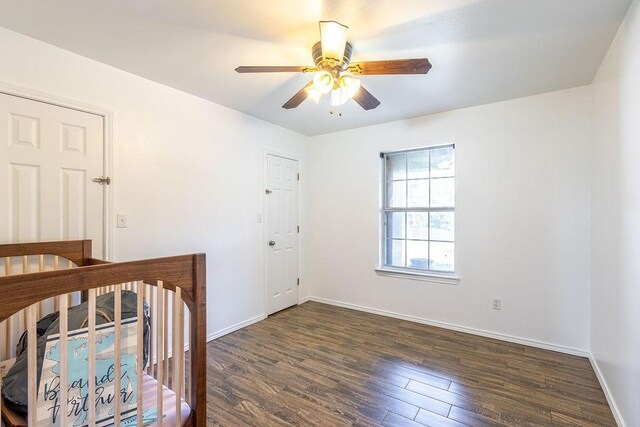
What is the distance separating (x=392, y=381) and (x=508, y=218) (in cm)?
191

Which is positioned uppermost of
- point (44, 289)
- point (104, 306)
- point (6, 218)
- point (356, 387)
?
point (6, 218)

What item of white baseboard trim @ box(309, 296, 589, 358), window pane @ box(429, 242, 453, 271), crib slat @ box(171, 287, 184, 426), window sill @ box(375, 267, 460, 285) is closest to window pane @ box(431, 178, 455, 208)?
window pane @ box(429, 242, 453, 271)

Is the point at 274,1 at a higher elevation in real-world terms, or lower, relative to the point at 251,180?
higher

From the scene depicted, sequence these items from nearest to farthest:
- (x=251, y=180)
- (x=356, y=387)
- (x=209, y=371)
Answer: (x=356, y=387), (x=209, y=371), (x=251, y=180)

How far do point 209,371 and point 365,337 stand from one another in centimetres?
148

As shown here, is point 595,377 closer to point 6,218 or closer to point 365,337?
point 365,337

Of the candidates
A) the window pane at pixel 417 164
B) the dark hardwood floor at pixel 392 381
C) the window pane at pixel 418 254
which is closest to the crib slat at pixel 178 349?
the dark hardwood floor at pixel 392 381

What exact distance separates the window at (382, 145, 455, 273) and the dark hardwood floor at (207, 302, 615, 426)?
0.81m

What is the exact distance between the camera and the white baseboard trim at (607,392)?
5.83 feet

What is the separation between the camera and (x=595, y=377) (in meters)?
2.28

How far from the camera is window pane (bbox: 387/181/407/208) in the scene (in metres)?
3.65

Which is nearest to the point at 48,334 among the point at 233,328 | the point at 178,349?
the point at 178,349

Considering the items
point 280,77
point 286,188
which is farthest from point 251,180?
point 280,77

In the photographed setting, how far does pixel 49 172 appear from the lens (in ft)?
6.53
